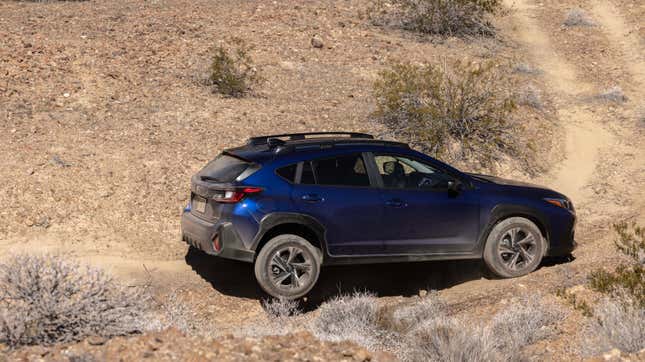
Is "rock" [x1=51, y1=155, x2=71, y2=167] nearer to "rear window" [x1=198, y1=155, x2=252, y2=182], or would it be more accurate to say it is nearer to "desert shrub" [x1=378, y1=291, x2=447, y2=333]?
"rear window" [x1=198, y1=155, x2=252, y2=182]

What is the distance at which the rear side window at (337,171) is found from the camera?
348 inches

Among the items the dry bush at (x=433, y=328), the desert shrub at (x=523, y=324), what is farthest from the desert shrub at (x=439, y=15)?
the desert shrub at (x=523, y=324)

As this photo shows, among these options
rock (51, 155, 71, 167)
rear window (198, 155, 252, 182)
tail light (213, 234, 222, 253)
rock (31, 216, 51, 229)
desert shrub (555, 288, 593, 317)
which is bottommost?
rock (31, 216, 51, 229)

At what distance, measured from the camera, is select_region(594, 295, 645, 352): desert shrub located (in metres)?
6.72

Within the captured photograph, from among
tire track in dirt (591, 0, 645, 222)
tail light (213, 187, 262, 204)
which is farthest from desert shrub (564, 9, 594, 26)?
tail light (213, 187, 262, 204)

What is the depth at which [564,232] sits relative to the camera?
32.3 feet

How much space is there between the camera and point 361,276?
10.1 m

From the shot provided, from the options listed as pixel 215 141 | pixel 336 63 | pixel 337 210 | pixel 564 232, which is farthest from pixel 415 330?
pixel 336 63

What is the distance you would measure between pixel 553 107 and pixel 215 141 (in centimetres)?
767

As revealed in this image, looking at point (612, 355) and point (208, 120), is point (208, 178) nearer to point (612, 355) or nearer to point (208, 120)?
point (612, 355)

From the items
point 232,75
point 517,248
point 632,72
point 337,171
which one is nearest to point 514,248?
point 517,248

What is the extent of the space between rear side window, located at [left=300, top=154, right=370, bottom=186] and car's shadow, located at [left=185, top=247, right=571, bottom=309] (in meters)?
1.27

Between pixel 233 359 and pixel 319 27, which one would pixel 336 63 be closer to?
pixel 319 27

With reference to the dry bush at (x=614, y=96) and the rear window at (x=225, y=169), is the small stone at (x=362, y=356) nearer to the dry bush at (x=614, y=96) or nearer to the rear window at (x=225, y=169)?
the rear window at (x=225, y=169)
